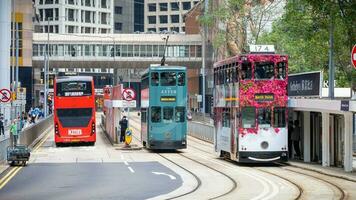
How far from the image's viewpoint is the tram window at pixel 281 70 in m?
29.0

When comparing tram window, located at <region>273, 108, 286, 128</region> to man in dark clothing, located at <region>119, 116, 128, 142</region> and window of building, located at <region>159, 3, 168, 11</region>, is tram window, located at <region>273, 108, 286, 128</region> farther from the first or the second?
window of building, located at <region>159, 3, 168, 11</region>

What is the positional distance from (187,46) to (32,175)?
8566 cm

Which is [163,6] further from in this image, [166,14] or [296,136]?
[296,136]

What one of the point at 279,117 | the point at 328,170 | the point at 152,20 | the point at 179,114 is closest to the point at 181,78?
the point at 179,114

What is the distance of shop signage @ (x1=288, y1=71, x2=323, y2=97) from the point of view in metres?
29.4

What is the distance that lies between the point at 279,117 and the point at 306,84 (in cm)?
291

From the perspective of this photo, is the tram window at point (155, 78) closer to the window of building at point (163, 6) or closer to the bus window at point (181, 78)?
the bus window at point (181, 78)

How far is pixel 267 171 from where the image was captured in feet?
88.6

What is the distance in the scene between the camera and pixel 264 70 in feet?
95.9

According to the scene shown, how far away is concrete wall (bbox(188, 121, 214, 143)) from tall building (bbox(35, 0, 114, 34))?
96090mm

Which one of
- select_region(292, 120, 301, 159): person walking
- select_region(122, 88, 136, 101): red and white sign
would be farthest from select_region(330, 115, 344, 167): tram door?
select_region(122, 88, 136, 101): red and white sign

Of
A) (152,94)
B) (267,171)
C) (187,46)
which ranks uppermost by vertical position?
(187,46)

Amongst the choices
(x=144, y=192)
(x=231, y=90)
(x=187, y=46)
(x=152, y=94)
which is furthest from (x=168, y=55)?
(x=144, y=192)

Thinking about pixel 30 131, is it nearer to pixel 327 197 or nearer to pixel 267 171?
pixel 267 171
